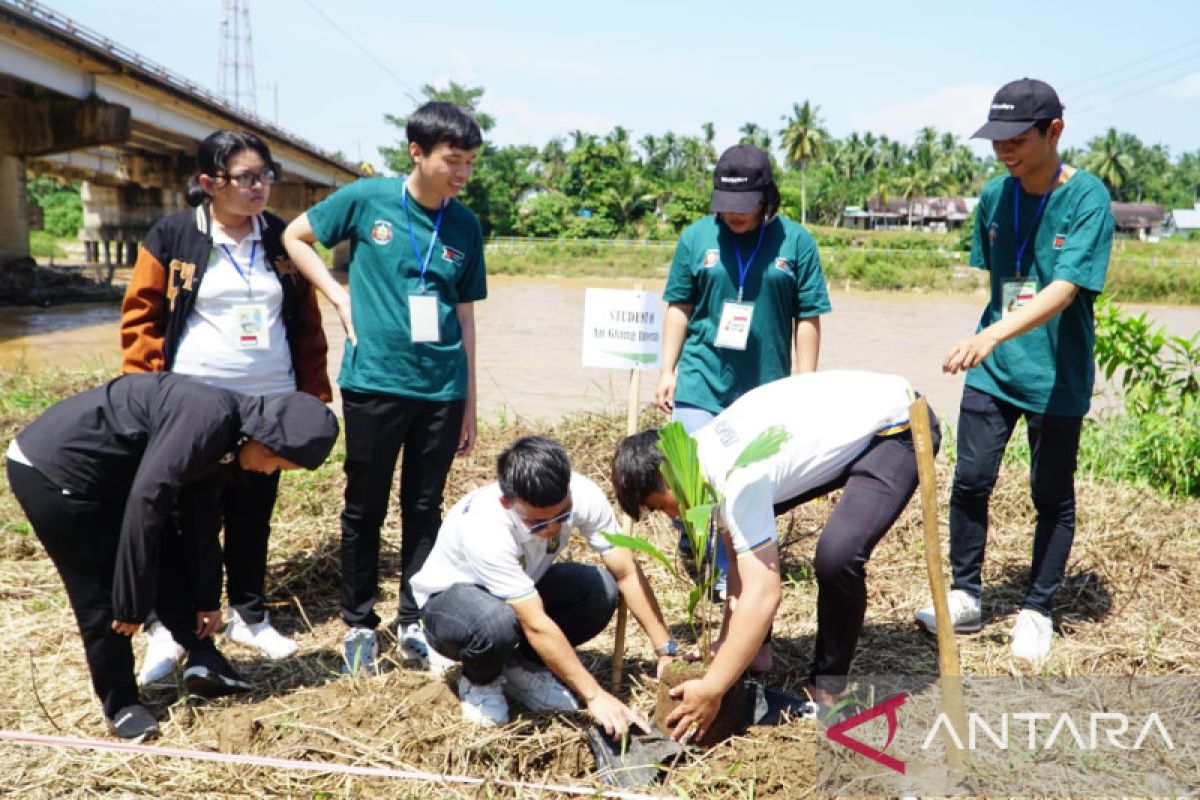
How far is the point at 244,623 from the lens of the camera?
337cm

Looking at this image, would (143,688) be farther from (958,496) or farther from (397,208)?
(958,496)

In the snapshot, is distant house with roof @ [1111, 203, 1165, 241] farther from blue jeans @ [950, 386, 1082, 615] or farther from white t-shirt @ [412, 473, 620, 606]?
white t-shirt @ [412, 473, 620, 606]

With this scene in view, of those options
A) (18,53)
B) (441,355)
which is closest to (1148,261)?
(18,53)

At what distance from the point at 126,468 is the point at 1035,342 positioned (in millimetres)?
2929

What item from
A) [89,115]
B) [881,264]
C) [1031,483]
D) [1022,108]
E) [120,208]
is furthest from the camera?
[120,208]

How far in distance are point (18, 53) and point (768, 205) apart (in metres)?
13.8

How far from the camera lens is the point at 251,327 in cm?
323

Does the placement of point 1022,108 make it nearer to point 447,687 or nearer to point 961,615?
point 961,615

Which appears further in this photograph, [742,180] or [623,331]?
[623,331]

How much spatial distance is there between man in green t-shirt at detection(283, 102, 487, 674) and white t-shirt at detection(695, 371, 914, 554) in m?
1.03

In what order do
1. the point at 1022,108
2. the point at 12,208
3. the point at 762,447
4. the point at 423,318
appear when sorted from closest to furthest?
the point at 762,447
the point at 1022,108
the point at 423,318
the point at 12,208

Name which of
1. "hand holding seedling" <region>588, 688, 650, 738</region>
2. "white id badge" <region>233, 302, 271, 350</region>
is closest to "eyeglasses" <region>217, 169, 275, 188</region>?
"white id badge" <region>233, 302, 271, 350</region>

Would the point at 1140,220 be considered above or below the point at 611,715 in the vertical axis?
above

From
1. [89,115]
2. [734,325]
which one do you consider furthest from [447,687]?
[89,115]
